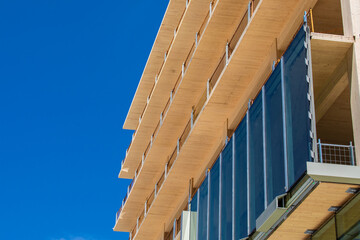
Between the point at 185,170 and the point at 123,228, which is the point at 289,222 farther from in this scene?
the point at 123,228

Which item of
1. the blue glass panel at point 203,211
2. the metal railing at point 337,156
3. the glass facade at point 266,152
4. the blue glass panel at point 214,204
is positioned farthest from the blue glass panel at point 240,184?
the blue glass panel at point 203,211

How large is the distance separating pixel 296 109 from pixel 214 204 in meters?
8.85

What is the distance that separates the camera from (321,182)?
1597 centimetres

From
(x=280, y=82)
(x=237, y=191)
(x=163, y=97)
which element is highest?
(x=163, y=97)

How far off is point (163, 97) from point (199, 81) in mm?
7317

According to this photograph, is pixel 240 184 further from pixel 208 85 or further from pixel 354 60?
pixel 208 85

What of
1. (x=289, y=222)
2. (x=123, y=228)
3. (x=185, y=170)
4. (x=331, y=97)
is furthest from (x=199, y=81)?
(x=123, y=228)

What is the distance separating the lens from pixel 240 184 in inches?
877

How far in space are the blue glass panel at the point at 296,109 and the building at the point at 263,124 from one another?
1.3 inches

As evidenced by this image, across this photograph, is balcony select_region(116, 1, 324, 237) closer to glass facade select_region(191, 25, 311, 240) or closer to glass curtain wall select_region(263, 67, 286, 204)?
glass facade select_region(191, 25, 311, 240)

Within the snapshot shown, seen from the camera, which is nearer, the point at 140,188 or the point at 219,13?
the point at 219,13

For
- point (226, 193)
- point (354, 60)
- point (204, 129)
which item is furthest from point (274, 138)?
point (204, 129)

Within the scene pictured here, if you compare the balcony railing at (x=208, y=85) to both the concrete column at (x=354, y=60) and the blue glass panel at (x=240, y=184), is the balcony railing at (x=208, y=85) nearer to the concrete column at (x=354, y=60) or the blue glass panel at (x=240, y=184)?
the blue glass panel at (x=240, y=184)

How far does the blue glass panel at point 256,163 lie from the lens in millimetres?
19812
